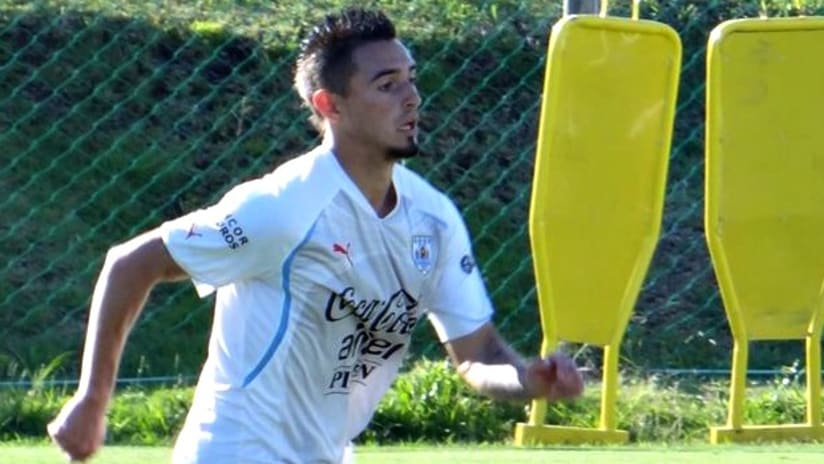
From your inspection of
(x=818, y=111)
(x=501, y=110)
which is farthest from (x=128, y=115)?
(x=818, y=111)

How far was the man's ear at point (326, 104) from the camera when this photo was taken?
4621 millimetres

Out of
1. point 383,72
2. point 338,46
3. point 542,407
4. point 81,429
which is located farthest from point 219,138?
point 81,429

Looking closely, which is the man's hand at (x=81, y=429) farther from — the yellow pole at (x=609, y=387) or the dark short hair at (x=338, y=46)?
the yellow pole at (x=609, y=387)

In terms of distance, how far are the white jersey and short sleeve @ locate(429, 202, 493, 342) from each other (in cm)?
10

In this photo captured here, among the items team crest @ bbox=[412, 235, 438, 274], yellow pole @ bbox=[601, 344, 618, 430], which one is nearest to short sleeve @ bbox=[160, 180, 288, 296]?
team crest @ bbox=[412, 235, 438, 274]

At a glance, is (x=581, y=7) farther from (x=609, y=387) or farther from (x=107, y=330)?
(x=107, y=330)

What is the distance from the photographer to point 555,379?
4020 millimetres

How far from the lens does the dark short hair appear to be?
465 cm

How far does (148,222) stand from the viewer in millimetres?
9188

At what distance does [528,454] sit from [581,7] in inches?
70.5

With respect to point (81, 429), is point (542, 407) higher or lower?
higher

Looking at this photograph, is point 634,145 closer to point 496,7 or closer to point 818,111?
point 818,111

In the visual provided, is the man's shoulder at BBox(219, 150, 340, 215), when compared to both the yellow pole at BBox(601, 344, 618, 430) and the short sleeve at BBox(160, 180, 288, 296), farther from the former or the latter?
the yellow pole at BBox(601, 344, 618, 430)

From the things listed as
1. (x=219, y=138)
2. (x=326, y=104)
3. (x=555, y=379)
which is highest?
(x=219, y=138)
